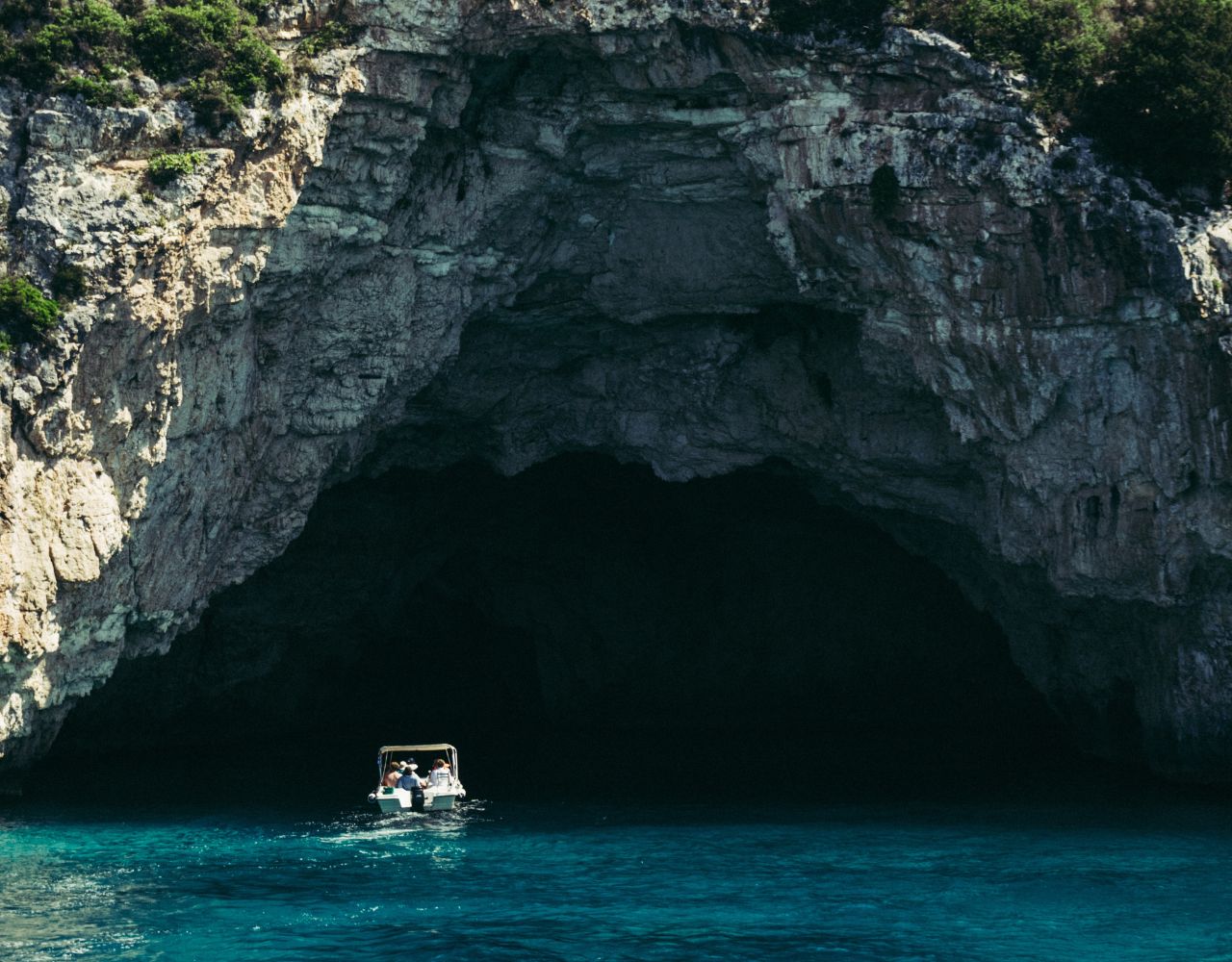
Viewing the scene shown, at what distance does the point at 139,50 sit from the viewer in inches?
1510

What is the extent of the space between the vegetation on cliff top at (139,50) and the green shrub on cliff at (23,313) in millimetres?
4626

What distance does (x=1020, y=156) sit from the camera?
129ft

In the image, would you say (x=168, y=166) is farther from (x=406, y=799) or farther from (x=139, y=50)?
(x=406, y=799)

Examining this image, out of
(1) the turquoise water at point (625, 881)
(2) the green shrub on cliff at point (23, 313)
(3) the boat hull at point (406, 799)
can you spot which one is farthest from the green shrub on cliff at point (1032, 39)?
(3) the boat hull at point (406, 799)

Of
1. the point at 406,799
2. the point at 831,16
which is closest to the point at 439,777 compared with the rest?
the point at 406,799

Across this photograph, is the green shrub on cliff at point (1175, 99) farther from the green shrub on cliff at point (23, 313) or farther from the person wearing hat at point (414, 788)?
the green shrub on cliff at point (23, 313)

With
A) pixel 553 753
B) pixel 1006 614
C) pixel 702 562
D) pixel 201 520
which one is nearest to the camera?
pixel 201 520

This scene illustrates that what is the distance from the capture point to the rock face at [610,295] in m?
37.1

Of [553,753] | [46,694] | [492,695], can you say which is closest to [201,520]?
[46,694]

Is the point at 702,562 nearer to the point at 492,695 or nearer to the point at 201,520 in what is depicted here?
the point at 492,695

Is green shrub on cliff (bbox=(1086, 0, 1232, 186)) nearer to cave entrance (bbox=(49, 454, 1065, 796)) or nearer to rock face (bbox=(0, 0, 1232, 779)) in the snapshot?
rock face (bbox=(0, 0, 1232, 779))

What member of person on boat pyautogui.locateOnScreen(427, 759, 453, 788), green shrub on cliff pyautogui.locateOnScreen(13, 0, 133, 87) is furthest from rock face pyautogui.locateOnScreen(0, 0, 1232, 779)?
person on boat pyautogui.locateOnScreen(427, 759, 453, 788)

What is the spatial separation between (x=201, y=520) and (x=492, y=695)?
95.0 ft

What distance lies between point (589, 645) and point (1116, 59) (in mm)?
32020
